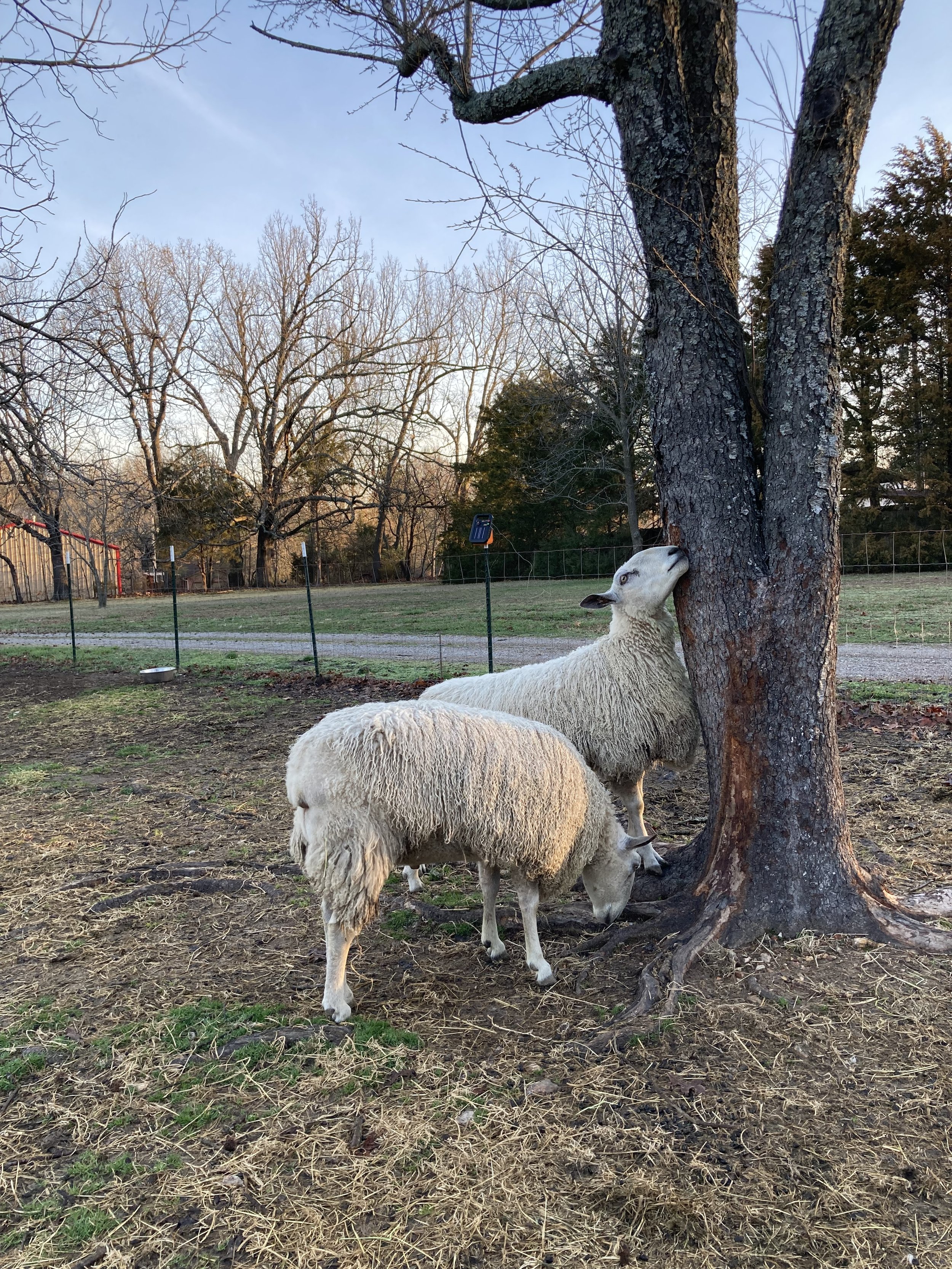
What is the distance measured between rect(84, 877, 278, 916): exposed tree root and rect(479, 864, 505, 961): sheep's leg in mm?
1421

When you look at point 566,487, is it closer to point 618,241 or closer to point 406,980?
point 618,241

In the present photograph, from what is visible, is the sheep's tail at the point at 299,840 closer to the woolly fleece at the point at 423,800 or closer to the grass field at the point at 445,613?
the woolly fleece at the point at 423,800

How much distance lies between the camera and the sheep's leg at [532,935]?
3396mm

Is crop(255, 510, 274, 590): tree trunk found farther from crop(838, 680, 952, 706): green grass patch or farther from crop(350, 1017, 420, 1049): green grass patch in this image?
crop(350, 1017, 420, 1049): green grass patch

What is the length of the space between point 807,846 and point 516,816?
128 cm

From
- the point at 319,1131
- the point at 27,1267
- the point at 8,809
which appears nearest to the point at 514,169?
the point at 319,1131

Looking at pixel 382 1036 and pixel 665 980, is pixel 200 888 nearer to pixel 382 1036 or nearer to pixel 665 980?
pixel 382 1036

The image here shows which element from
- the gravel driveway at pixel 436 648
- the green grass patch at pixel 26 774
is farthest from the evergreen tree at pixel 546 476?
the green grass patch at pixel 26 774

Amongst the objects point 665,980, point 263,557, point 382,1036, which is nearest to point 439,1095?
point 382,1036

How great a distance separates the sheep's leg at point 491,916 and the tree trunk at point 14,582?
42129 mm

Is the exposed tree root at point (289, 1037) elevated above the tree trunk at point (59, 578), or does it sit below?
below

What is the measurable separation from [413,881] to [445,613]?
54.7 ft

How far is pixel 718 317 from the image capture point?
362 cm

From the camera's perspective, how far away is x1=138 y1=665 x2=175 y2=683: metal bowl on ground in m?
12.3
